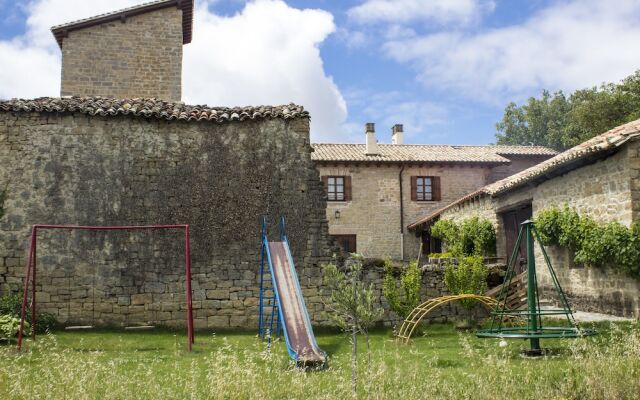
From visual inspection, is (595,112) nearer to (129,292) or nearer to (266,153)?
(266,153)

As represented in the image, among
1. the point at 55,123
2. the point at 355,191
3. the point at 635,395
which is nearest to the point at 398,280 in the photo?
the point at 635,395

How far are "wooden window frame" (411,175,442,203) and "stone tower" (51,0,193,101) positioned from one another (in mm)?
12865

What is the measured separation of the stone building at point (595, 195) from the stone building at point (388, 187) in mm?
9718

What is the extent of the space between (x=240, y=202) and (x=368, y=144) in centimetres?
1561

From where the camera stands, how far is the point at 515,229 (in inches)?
Result: 715

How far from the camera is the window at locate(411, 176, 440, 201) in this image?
2711 cm

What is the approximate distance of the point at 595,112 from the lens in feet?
97.3

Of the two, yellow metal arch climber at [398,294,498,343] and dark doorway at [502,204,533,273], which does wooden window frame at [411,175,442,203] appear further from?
yellow metal arch climber at [398,294,498,343]

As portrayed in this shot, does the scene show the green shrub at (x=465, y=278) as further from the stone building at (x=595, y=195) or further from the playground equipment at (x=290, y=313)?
the playground equipment at (x=290, y=313)

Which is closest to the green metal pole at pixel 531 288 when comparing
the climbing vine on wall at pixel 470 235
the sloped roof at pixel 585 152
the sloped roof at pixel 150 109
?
the sloped roof at pixel 585 152

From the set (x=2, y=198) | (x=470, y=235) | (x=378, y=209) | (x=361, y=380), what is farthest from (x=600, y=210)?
(x=378, y=209)

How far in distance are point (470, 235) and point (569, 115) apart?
82.1 feet

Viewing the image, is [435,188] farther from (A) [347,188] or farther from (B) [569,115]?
(B) [569,115]

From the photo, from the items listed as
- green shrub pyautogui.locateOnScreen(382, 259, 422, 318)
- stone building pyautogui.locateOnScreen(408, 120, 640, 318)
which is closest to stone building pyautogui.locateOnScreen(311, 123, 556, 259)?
stone building pyautogui.locateOnScreen(408, 120, 640, 318)
